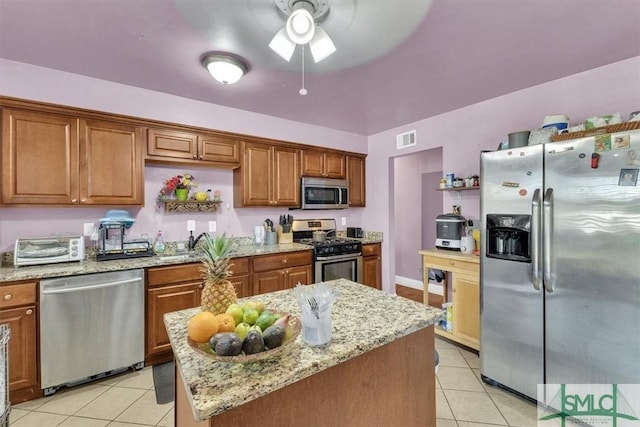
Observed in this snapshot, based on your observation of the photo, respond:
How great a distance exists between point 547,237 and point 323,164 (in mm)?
2726

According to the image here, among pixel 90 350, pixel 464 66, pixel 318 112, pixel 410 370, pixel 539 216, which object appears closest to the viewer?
pixel 410 370

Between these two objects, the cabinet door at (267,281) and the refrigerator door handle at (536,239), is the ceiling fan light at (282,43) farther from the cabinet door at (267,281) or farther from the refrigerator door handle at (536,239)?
the cabinet door at (267,281)

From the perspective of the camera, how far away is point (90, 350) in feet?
7.31

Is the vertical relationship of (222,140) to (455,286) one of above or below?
above

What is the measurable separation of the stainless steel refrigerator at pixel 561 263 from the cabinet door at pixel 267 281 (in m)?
1.98

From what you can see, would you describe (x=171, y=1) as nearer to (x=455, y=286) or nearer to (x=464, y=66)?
(x=464, y=66)

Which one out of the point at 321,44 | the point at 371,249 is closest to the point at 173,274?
the point at 321,44

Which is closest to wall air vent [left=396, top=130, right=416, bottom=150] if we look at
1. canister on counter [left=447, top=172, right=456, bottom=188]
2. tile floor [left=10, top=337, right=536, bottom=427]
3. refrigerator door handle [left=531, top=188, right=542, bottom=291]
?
canister on counter [left=447, top=172, right=456, bottom=188]

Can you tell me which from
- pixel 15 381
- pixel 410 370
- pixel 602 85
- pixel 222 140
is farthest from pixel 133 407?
pixel 602 85

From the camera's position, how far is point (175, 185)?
3.07 meters

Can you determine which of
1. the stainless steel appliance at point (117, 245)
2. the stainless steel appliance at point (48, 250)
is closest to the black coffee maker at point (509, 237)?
the stainless steel appliance at point (117, 245)

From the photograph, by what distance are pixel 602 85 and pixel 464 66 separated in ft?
3.75

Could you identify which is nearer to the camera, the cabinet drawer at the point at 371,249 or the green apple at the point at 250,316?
the green apple at the point at 250,316

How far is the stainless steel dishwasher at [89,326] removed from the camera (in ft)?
6.86
